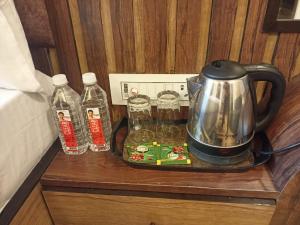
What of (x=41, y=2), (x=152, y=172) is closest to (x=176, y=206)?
(x=152, y=172)

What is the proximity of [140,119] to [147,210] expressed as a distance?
280mm

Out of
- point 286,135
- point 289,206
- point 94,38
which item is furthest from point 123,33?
point 289,206

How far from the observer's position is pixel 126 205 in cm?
67

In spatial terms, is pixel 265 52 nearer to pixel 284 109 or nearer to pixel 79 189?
pixel 284 109

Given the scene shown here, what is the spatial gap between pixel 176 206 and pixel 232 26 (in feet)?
1.66

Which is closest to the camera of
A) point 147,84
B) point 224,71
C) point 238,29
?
point 224,71

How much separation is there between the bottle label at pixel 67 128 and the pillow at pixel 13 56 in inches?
3.7

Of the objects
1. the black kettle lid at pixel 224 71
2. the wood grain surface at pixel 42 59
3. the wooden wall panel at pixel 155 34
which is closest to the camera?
the black kettle lid at pixel 224 71

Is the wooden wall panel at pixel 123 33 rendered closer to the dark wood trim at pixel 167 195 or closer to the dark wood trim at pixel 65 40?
the dark wood trim at pixel 65 40

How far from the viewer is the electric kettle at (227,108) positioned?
57 centimetres

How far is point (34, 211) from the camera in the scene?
2.19 feet

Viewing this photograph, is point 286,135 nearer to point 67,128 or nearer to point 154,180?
point 154,180

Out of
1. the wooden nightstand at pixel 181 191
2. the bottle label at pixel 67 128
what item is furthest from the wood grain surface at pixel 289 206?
the bottle label at pixel 67 128

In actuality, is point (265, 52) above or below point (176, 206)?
above
